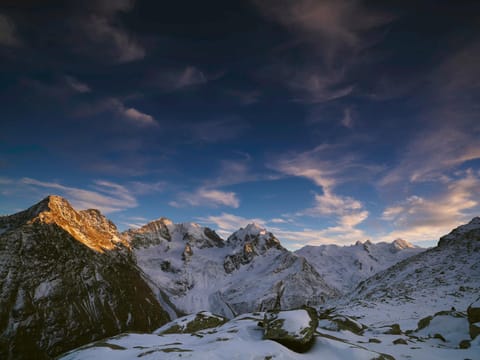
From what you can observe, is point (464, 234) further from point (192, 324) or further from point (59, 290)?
point (59, 290)

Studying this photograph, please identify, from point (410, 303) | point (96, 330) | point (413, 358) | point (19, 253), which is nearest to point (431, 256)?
point (410, 303)

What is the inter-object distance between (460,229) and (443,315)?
3782 inches

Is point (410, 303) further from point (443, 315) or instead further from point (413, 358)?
point (413, 358)

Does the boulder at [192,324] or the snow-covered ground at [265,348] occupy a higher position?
the snow-covered ground at [265,348]

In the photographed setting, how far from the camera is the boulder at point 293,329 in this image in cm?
1384

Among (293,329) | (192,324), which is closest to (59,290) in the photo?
(192,324)

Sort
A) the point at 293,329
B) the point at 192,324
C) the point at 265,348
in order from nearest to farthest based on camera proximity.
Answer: the point at 265,348 < the point at 293,329 < the point at 192,324

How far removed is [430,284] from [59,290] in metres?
184

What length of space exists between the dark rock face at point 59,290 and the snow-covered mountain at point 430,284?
486 feet

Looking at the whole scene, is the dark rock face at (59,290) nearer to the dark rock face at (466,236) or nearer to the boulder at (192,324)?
the boulder at (192,324)

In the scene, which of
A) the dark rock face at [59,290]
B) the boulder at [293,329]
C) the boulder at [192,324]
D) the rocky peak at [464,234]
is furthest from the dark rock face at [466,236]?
the dark rock face at [59,290]

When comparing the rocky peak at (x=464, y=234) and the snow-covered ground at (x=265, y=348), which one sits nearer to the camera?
the snow-covered ground at (x=265, y=348)

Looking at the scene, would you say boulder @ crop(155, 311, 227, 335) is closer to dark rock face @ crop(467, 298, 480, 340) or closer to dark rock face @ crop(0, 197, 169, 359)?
dark rock face @ crop(467, 298, 480, 340)

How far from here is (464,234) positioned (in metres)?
87.9
